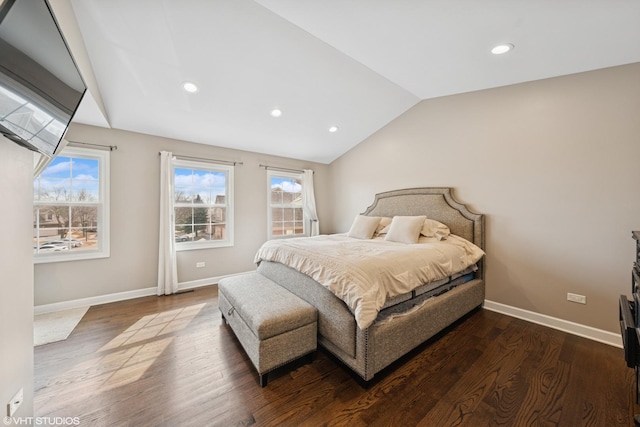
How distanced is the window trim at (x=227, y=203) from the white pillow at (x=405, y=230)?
2636 mm

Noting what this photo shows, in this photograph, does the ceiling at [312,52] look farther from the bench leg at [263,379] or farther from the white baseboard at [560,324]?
the bench leg at [263,379]

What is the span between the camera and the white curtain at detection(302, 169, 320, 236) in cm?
500

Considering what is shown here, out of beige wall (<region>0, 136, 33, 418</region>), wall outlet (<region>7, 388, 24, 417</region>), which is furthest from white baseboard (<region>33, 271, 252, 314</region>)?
wall outlet (<region>7, 388, 24, 417</region>)

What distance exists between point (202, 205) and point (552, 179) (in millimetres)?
4609

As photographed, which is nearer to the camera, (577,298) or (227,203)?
(577,298)

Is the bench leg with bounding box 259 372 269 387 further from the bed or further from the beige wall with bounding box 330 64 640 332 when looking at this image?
the beige wall with bounding box 330 64 640 332

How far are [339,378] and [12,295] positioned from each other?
190 centimetres

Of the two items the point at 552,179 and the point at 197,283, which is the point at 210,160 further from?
the point at 552,179

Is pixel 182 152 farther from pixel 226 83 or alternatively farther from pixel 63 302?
pixel 63 302

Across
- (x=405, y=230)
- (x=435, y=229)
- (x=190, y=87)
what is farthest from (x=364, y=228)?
(x=190, y=87)

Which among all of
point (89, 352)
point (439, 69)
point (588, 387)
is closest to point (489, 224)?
point (588, 387)

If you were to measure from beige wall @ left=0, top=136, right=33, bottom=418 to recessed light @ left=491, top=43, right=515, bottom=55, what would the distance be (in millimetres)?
3316

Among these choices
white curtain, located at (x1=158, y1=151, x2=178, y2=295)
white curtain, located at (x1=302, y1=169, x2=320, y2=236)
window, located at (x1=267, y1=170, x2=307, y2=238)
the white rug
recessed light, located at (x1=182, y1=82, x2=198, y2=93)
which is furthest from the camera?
white curtain, located at (x1=302, y1=169, x2=320, y2=236)

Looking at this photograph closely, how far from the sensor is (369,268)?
1.81 metres
